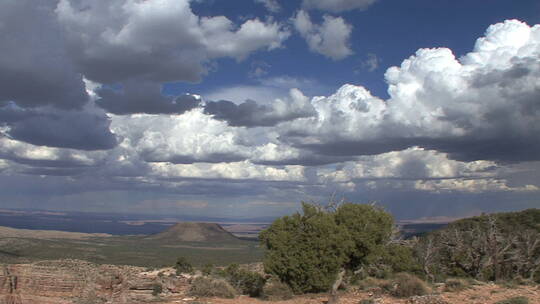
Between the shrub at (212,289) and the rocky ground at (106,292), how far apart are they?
2.03 feet

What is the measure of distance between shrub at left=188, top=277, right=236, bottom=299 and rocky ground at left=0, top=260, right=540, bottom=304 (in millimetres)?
620

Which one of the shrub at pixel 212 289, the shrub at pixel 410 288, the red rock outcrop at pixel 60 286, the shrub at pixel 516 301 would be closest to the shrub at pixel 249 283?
the shrub at pixel 212 289

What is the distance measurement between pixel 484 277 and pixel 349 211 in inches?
605

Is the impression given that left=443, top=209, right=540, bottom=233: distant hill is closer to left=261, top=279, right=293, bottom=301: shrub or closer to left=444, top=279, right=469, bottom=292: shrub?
left=444, top=279, right=469, bottom=292: shrub

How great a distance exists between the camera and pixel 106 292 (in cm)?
2273

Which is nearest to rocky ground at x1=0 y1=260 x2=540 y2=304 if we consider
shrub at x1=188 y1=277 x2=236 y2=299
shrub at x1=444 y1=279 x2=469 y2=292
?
shrub at x1=444 y1=279 x2=469 y2=292

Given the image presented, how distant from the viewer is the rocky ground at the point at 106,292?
19.9 metres

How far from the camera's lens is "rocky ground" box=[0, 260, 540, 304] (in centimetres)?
1992

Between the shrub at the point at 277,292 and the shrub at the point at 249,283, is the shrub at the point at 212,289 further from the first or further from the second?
the shrub at the point at 277,292

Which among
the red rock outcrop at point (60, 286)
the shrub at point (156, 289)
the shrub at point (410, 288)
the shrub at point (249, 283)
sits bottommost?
the shrub at point (249, 283)

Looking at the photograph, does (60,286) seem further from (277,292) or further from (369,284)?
(369,284)

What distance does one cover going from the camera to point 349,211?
99.6ft

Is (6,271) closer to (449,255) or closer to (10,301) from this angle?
(10,301)

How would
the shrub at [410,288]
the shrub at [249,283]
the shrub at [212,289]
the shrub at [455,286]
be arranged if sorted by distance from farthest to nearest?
the shrub at [249,283]
the shrub at [212,289]
the shrub at [455,286]
the shrub at [410,288]
